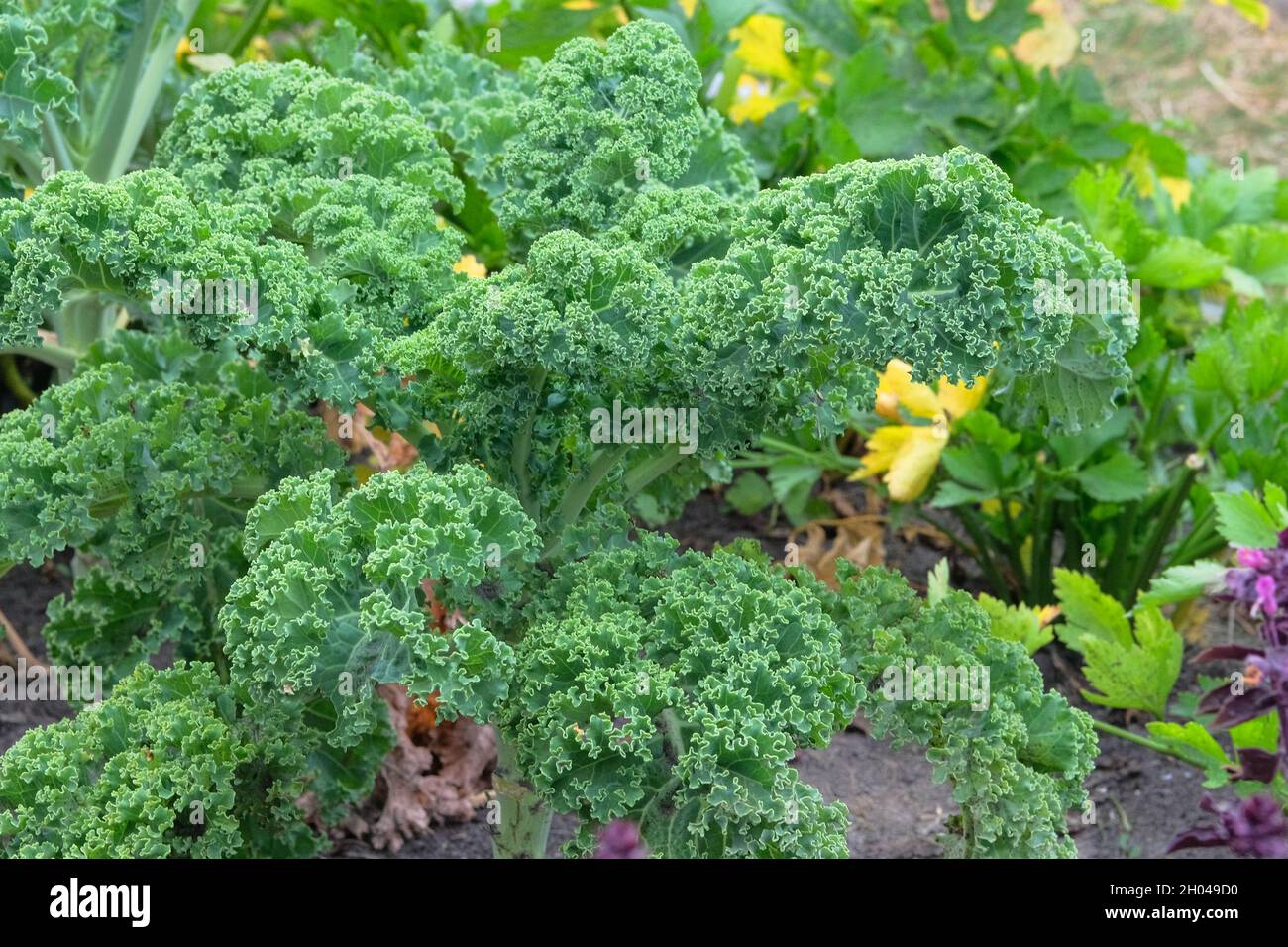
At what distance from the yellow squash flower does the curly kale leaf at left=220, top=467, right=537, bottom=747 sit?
151 cm

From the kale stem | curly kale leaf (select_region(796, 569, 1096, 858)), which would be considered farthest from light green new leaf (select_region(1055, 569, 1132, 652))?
the kale stem

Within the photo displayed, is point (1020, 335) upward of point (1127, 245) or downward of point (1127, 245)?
downward

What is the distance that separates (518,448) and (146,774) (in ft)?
2.61

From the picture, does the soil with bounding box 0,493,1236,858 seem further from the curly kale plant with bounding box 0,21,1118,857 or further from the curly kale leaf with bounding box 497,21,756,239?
the curly kale leaf with bounding box 497,21,756,239

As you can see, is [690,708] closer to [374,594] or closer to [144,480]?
[374,594]

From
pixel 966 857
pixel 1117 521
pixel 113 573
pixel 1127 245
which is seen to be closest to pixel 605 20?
pixel 1127 245

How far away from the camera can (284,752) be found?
2750 millimetres

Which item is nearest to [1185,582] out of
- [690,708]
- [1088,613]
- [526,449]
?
[1088,613]

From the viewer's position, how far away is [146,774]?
8.27ft

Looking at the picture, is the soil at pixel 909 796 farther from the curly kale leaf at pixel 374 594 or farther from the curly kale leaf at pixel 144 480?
the curly kale leaf at pixel 374 594

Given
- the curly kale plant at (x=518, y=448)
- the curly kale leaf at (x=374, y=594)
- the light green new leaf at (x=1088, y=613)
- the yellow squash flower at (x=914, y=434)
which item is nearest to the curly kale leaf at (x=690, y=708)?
the curly kale plant at (x=518, y=448)

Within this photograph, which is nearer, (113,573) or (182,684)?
(182,684)
